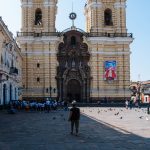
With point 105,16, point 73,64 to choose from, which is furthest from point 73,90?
point 105,16

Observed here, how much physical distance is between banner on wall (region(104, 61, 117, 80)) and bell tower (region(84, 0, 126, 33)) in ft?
16.5

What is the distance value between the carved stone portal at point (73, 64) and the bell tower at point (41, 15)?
3.12 metres

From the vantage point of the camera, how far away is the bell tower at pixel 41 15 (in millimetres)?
61719

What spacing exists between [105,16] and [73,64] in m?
9.07

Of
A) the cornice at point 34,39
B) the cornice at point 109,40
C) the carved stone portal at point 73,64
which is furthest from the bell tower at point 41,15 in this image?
the cornice at point 109,40

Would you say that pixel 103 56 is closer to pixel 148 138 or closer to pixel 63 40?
pixel 63 40

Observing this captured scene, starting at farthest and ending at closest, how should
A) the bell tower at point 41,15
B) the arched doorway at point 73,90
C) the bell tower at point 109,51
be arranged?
1. the arched doorway at point 73,90
2. the bell tower at point 41,15
3. the bell tower at point 109,51

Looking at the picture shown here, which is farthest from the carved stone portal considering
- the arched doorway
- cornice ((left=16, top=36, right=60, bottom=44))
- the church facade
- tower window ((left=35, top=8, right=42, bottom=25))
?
tower window ((left=35, top=8, right=42, bottom=25))

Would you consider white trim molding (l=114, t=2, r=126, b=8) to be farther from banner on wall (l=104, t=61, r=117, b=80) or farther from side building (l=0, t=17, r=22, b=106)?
side building (l=0, t=17, r=22, b=106)

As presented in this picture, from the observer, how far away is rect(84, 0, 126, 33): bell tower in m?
61.9

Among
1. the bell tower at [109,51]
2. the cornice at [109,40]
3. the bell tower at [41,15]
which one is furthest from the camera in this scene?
the bell tower at [41,15]

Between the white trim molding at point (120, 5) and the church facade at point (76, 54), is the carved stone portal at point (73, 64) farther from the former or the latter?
the white trim molding at point (120, 5)

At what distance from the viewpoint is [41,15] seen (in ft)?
205

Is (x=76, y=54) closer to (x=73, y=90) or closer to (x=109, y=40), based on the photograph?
(x=109, y=40)
